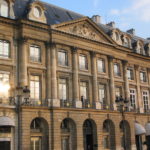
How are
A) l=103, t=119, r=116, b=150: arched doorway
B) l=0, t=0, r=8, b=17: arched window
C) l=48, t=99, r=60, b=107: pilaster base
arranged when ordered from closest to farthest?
l=0, t=0, r=8, b=17: arched window, l=48, t=99, r=60, b=107: pilaster base, l=103, t=119, r=116, b=150: arched doorway

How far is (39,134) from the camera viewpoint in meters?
33.7

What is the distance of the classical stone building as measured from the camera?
32344mm

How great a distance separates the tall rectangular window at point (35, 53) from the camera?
115ft

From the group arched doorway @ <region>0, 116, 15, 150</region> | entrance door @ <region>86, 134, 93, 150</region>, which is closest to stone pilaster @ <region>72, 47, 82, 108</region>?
entrance door @ <region>86, 134, 93, 150</region>

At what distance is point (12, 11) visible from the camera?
34500 mm

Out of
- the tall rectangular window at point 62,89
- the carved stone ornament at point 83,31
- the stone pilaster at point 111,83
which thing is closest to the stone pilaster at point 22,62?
the tall rectangular window at point 62,89

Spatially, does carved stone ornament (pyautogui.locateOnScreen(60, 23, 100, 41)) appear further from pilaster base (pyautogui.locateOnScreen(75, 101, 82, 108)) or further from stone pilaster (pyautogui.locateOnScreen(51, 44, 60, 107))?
pilaster base (pyautogui.locateOnScreen(75, 101, 82, 108))

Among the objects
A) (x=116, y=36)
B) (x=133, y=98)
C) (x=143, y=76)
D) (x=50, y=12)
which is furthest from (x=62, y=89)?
(x=143, y=76)

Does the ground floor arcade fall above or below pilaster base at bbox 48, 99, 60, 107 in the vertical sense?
below

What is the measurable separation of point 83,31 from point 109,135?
42.5 ft

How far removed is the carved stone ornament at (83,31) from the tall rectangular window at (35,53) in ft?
14.0

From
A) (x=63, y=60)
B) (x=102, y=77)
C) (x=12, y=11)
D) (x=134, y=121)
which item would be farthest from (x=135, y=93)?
(x=12, y=11)

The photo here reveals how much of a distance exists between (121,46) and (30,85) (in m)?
15.9

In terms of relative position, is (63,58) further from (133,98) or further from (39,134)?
(133,98)
